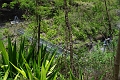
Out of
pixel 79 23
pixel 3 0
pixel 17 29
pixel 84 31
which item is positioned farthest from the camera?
pixel 3 0

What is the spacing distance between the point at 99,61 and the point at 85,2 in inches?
55.4

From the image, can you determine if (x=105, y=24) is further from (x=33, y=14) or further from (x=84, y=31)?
(x=33, y=14)

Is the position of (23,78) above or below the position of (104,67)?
above

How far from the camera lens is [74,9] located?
5324 mm

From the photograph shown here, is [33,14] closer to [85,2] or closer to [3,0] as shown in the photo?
[85,2]

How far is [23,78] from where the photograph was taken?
162 inches

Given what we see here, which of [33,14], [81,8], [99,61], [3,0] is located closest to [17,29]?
[33,14]

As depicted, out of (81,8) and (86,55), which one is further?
(86,55)

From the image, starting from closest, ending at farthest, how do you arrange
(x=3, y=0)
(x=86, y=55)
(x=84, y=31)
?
(x=84, y=31), (x=86, y=55), (x=3, y=0)

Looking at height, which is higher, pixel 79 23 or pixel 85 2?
pixel 85 2

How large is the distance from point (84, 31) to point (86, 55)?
81 cm

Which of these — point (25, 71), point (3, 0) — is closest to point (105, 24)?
point (25, 71)

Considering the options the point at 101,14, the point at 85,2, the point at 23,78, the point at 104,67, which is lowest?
the point at 104,67

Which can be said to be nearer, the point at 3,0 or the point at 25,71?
the point at 25,71
